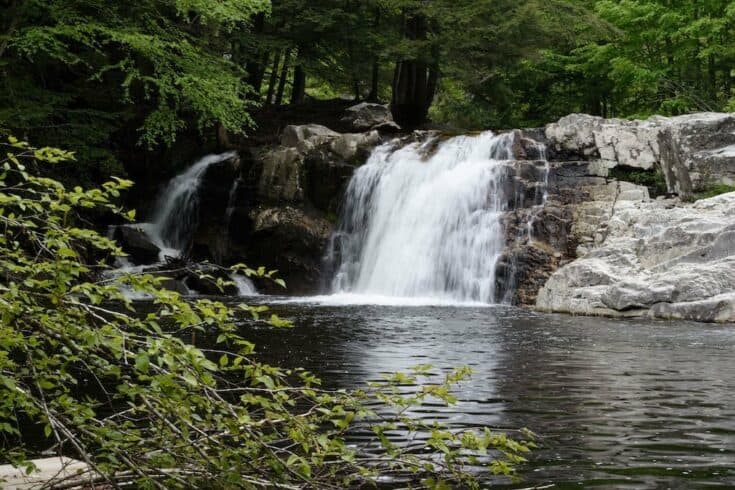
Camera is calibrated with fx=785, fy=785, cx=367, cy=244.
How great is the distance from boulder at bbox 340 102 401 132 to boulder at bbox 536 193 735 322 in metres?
10.9

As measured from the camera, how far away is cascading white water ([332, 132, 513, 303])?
61.7 ft

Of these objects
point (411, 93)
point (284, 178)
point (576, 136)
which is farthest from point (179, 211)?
point (576, 136)

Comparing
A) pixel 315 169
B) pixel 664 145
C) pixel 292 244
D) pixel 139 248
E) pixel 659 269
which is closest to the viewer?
pixel 659 269

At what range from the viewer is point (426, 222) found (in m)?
20.1

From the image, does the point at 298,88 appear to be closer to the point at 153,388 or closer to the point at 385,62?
the point at 385,62

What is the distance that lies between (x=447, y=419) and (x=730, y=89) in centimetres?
2650

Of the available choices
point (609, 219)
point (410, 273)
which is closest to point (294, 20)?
point (410, 273)

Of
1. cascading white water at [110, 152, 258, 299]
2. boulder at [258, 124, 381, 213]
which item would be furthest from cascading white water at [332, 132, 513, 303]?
cascading white water at [110, 152, 258, 299]

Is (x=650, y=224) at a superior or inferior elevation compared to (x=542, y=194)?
inferior

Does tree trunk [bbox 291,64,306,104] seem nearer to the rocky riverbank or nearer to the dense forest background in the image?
the dense forest background

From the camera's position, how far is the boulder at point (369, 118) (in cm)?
2656

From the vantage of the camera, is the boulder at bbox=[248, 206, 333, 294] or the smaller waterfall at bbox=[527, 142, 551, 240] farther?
the boulder at bbox=[248, 206, 333, 294]

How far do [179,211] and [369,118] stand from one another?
23.8ft

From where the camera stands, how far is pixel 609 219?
17984 mm
